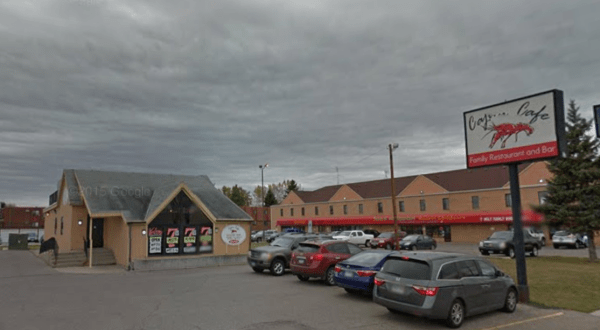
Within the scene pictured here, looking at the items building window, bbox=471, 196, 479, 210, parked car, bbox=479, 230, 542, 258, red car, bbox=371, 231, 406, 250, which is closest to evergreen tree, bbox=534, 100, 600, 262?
parked car, bbox=479, 230, 542, 258

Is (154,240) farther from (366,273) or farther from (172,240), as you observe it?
(366,273)

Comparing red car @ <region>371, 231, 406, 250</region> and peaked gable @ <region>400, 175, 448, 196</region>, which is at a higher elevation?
peaked gable @ <region>400, 175, 448, 196</region>

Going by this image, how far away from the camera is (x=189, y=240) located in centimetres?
2445

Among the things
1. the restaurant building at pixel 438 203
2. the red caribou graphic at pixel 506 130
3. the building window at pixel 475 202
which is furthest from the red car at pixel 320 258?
the building window at pixel 475 202

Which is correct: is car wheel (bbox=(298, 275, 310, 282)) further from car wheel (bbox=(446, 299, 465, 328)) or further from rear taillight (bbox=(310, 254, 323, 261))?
car wheel (bbox=(446, 299, 465, 328))

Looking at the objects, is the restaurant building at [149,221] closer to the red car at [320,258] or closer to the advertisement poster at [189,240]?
the advertisement poster at [189,240]

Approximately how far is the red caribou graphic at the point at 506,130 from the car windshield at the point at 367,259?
5.10 meters

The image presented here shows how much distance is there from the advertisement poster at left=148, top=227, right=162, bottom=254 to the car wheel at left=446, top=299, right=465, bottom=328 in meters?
17.9

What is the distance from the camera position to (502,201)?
47906mm

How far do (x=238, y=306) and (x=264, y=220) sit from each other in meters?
76.8

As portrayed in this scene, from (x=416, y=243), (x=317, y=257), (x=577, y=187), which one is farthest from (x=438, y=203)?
(x=317, y=257)

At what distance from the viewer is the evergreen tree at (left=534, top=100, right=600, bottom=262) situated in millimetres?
23953

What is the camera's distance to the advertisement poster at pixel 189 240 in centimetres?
2428

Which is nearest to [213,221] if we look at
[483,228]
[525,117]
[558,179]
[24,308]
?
[24,308]
